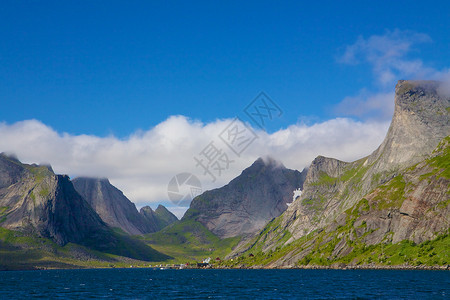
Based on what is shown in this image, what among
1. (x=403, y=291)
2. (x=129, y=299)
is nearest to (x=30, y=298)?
(x=129, y=299)

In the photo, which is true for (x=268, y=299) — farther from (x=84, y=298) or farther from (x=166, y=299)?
(x=84, y=298)

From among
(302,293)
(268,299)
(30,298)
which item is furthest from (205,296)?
(30,298)

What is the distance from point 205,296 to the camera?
134m

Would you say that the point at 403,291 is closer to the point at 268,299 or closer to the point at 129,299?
the point at 268,299

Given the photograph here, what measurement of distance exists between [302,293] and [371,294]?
21.4 m

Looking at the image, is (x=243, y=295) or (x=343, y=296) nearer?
(x=343, y=296)

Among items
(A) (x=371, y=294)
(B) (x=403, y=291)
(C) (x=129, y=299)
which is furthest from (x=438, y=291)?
(C) (x=129, y=299)

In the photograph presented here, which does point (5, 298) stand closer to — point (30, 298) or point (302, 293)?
point (30, 298)

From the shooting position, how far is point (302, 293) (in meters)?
137

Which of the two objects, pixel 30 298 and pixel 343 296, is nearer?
pixel 343 296

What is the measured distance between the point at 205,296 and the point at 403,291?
59.6 meters

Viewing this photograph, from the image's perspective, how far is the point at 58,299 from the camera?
132625 mm

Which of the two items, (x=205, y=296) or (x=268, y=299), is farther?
(x=205, y=296)

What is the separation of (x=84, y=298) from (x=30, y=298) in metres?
18.7
